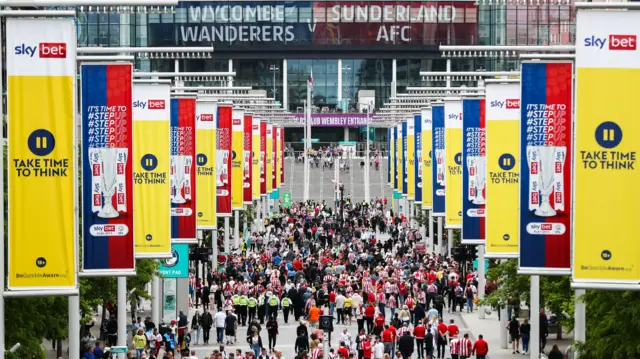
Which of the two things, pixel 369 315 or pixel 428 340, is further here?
pixel 369 315

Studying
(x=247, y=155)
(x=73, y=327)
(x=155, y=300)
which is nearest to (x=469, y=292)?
(x=247, y=155)

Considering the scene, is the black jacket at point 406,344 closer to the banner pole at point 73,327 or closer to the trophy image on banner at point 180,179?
the trophy image on banner at point 180,179

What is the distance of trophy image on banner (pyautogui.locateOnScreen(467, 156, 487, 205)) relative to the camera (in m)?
31.6

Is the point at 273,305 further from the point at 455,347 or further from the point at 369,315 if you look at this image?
the point at 455,347

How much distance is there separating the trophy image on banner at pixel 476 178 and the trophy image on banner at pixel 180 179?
5.89 metres

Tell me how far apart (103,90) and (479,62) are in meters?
105

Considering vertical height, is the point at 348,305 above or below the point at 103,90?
below

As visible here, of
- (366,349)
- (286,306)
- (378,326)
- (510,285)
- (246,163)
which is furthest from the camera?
(246,163)

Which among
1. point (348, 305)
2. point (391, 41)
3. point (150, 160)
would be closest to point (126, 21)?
point (391, 41)

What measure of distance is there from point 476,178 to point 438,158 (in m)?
8.74

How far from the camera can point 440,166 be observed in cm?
4056

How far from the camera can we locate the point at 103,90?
19.8 m

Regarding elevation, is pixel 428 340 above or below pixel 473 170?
below

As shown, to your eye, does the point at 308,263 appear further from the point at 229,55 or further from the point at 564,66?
the point at 229,55
